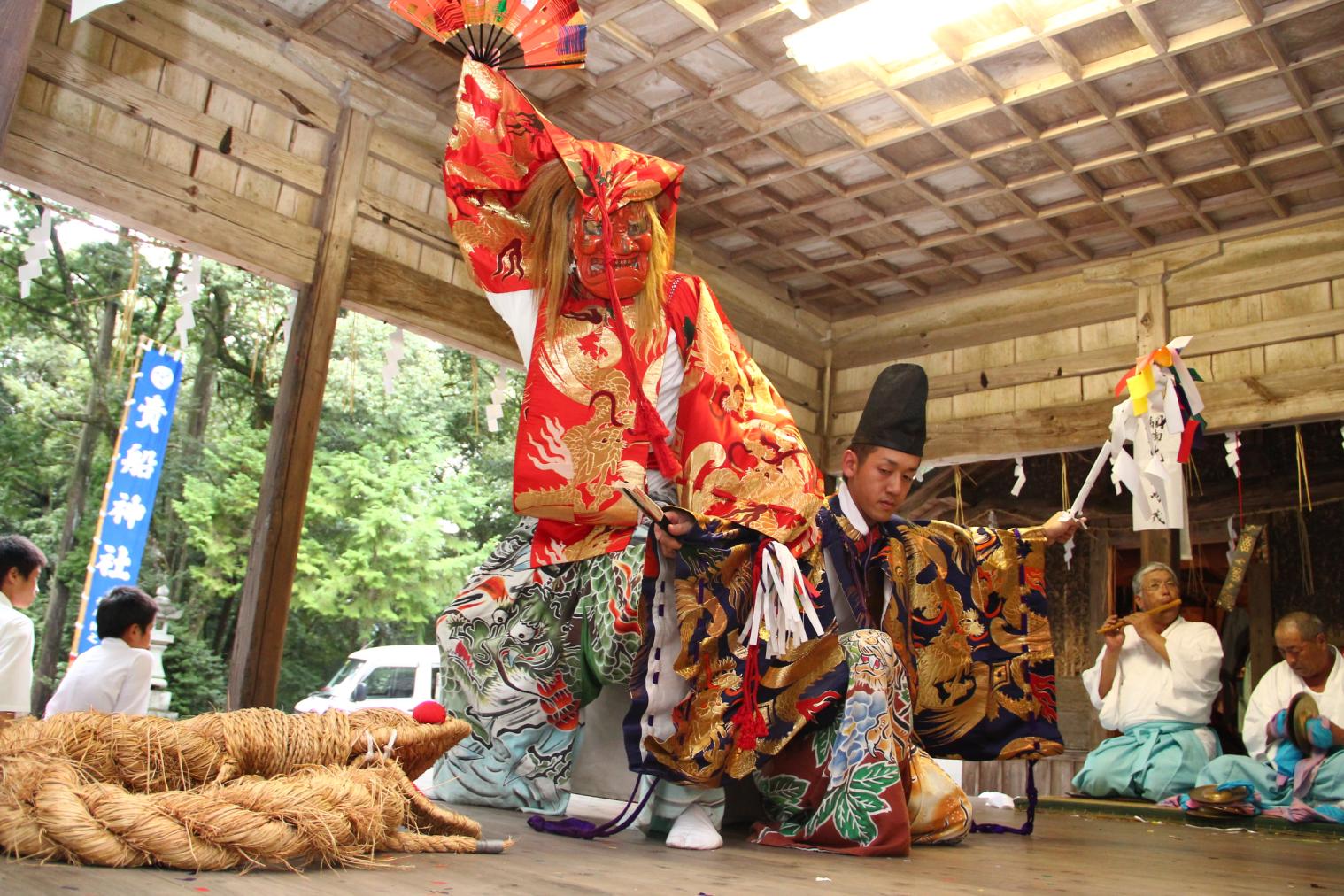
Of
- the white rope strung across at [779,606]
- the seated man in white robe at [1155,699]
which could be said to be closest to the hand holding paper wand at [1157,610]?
the seated man in white robe at [1155,699]

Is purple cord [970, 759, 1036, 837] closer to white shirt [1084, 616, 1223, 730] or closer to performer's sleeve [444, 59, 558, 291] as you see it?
performer's sleeve [444, 59, 558, 291]

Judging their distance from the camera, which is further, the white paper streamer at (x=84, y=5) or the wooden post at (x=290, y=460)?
the wooden post at (x=290, y=460)

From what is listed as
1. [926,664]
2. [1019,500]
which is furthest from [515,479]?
[1019,500]

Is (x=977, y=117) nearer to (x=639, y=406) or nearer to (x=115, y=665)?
(x=639, y=406)

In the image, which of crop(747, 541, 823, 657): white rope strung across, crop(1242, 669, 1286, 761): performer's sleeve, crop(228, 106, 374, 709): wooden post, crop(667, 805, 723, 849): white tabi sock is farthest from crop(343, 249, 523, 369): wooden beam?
crop(1242, 669, 1286, 761): performer's sleeve

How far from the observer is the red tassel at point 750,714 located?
7.64 feet

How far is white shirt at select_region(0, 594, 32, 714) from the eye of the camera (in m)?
2.96

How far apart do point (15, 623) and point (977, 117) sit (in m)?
4.62

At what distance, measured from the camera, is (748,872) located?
6.21ft

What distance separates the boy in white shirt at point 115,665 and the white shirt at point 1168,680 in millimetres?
4790

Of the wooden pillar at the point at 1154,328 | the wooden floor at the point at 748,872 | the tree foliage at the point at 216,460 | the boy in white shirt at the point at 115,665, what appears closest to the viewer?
the wooden floor at the point at 748,872

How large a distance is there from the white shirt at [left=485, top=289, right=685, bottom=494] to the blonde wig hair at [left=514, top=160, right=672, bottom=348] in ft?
0.17

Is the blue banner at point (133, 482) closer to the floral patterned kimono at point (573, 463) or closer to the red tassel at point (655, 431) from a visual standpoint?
the floral patterned kimono at point (573, 463)

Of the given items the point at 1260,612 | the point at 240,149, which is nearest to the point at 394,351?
the point at 240,149
